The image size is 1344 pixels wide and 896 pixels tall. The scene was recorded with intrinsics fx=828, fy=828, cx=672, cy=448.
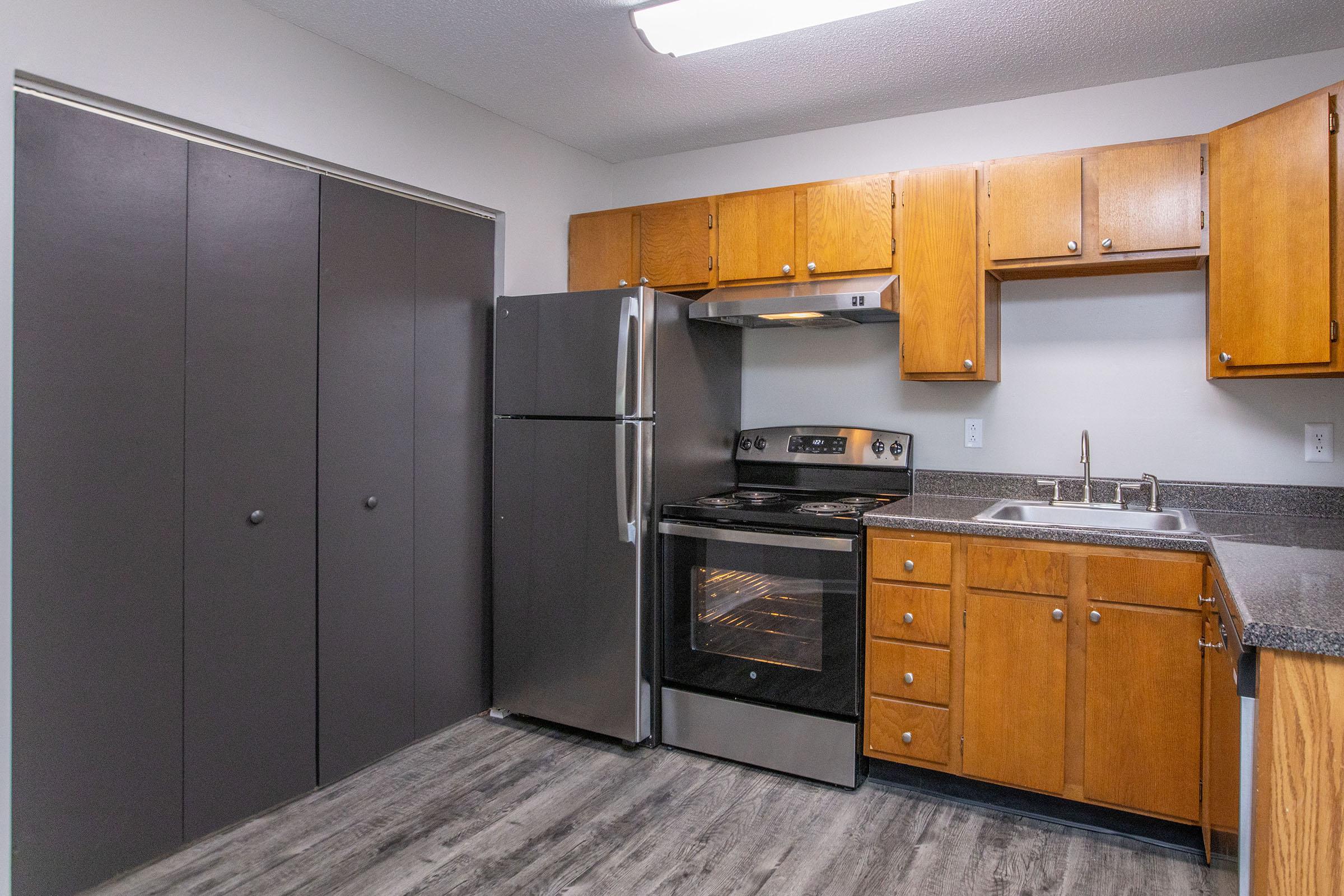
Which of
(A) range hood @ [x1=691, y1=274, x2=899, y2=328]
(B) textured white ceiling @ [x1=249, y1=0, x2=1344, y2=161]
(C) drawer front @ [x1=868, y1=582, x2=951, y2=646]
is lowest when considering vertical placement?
(C) drawer front @ [x1=868, y1=582, x2=951, y2=646]

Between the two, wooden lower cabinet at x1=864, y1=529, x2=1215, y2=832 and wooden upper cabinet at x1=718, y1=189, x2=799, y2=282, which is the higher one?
wooden upper cabinet at x1=718, y1=189, x2=799, y2=282

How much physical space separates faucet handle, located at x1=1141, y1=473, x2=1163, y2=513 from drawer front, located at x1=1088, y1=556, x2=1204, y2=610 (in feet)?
1.79

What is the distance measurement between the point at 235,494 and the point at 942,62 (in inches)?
102

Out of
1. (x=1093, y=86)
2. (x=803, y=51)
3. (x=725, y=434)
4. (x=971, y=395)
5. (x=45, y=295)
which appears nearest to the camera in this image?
(x=45, y=295)

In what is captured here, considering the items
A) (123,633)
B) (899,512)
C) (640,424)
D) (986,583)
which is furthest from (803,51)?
(123,633)

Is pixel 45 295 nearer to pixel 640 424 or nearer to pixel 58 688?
pixel 58 688

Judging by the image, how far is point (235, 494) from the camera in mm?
2402

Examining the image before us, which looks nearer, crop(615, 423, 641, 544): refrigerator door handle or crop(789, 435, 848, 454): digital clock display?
crop(615, 423, 641, 544): refrigerator door handle

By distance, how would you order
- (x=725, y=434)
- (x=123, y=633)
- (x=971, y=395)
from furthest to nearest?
(x=725, y=434)
(x=971, y=395)
(x=123, y=633)

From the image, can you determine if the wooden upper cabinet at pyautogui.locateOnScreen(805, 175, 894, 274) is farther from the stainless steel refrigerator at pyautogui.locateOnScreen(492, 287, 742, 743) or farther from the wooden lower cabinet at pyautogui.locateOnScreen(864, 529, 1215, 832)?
the wooden lower cabinet at pyautogui.locateOnScreen(864, 529, 1215, 832)

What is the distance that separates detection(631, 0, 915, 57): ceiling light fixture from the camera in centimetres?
216

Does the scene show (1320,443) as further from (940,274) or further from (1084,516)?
(940,274)

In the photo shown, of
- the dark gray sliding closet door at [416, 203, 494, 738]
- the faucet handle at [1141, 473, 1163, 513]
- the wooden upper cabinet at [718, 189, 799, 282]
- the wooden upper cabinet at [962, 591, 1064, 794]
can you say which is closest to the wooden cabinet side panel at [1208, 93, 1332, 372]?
the faucet handle at [1141, 473, 1163, 513]

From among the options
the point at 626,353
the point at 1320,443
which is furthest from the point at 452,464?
the point at 1320,443
